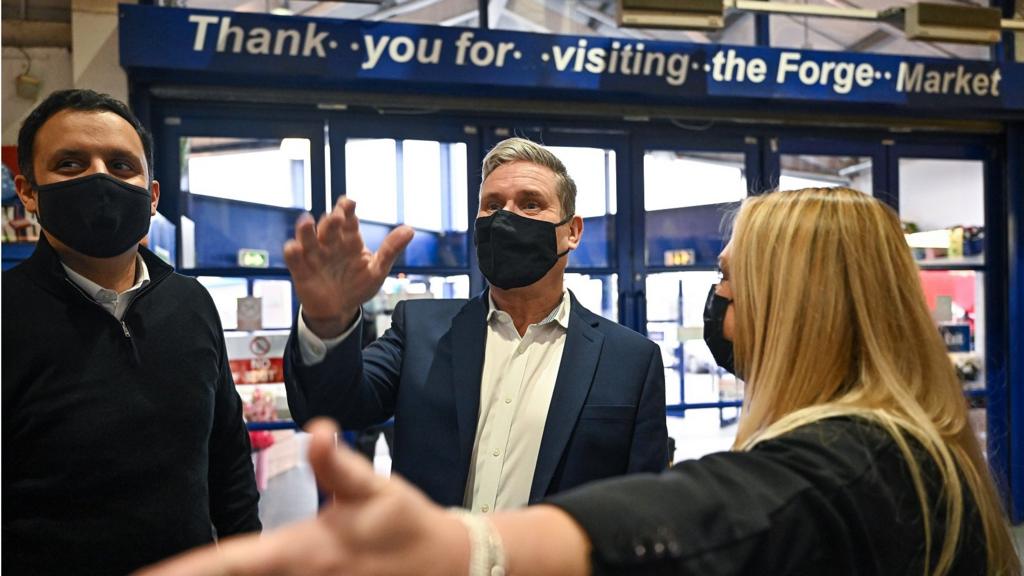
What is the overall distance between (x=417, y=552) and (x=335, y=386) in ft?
2.73

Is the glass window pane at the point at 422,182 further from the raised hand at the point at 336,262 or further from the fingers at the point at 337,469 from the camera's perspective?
the fingers at the point at 337,469

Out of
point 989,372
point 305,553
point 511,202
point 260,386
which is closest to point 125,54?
point 260,386

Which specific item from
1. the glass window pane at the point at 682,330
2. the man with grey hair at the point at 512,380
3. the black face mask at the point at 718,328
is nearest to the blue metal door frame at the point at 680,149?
the glass window pane at the point at 682,330

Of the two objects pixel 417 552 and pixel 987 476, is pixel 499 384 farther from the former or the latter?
pixel 417 552

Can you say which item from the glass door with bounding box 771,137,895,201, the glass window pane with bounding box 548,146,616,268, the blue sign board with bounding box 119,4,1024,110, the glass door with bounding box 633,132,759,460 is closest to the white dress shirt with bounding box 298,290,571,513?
the blue sign board with bounding box 119,4,1024,110

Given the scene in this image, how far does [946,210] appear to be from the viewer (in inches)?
191

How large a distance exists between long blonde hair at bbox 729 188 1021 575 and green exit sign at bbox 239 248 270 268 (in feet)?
10.9

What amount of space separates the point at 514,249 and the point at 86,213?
0.92 m

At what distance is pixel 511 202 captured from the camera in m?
1.84

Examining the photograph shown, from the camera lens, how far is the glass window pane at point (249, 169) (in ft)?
12.4

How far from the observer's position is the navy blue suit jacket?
1596 millimetres

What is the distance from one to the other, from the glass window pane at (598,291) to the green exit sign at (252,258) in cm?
174

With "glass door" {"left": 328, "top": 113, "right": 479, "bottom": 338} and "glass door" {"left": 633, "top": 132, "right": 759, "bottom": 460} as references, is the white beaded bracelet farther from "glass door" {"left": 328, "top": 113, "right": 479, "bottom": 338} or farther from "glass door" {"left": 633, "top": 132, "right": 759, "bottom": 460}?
"glass door" {"left": 633, "top": 132, "right": 759, "bottom": 460}

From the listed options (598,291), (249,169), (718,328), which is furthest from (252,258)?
(718,328)
